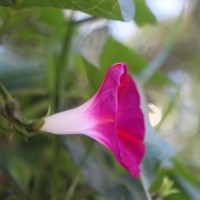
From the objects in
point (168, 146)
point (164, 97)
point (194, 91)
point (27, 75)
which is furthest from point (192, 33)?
point (168, 146)

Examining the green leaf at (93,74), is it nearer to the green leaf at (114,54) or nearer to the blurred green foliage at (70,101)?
the blurred green foliage at (70,101)

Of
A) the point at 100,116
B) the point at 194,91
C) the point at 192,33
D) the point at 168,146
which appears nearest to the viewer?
the point at 100,116

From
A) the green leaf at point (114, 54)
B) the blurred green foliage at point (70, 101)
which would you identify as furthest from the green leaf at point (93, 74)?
the green leaf at point (114, 54)

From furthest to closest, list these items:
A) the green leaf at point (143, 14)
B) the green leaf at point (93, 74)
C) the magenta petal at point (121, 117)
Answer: the green leaf at point (143, 14)
the green leaf at point (93, 74)
the magenta petal at point (121, 117)

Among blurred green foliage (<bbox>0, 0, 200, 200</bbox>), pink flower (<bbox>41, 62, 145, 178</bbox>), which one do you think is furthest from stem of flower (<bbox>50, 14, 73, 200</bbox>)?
pink flower (<bbox>41, 62, 145, 178</bbox>)

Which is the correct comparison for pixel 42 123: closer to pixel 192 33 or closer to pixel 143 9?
pixel 143 9

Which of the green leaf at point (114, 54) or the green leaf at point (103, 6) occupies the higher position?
the green leaf at point (103, 6)

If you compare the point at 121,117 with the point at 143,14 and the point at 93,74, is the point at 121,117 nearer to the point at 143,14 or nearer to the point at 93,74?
the point at 93,74
